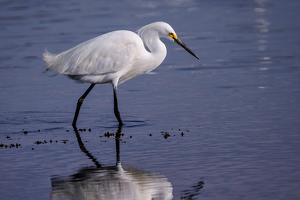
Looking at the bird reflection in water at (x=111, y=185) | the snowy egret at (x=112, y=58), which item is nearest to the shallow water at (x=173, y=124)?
the bird reflection in water at (x=111, y=185)

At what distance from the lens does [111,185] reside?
622 centimetres

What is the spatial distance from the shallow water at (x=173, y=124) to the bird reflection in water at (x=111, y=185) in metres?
0.01

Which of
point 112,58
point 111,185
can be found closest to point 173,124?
point 112,58

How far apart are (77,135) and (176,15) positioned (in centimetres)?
1545

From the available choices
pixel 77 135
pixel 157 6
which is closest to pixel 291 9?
pixel 157 6

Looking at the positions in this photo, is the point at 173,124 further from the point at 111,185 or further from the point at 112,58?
the point at 111,185

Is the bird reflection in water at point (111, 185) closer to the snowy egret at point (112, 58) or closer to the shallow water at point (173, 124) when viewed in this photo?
the shallow water at point (173, 124)

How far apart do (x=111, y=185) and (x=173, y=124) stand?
3026 millimetres

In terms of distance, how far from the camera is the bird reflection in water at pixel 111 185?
5906 mm

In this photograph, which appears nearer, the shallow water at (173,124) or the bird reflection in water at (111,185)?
the bird reflection in water at (111,185)

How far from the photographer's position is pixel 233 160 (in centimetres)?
684

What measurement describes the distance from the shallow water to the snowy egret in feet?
2.92

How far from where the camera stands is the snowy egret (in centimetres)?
942

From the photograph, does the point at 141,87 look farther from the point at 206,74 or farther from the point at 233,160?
the point at 233,160
